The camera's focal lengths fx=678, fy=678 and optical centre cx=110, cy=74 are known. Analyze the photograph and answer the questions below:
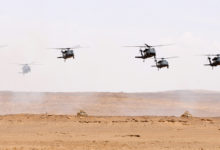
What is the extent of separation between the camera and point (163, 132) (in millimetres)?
42531

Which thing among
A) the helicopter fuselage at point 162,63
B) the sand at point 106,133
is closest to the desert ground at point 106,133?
the sand at point 106,133

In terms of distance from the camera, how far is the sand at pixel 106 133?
34.0m

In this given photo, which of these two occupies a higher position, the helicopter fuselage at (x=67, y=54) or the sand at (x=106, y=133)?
the helicopter fuselage at (x=67, y=54)

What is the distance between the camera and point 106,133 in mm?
42031

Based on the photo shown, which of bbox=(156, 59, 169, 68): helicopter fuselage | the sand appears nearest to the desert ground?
the sand

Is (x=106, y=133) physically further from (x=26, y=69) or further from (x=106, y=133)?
(x=26, y=69)

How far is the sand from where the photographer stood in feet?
112

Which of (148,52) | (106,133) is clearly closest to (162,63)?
(148,52)

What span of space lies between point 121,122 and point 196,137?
32.5ft

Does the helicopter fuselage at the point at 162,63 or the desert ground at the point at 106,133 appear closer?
the desert ground at the point at 106,133

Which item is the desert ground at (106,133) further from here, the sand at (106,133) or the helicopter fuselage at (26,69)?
the helicopter fuselage at (26,69)

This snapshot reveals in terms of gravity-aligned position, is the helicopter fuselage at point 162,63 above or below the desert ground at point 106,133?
above

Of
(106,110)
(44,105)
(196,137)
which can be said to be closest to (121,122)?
(196,137)

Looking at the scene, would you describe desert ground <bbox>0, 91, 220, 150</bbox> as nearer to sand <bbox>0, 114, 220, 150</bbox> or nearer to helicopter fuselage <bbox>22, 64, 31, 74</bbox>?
sand <bbox>0, 114, 220, 150</bbox>
